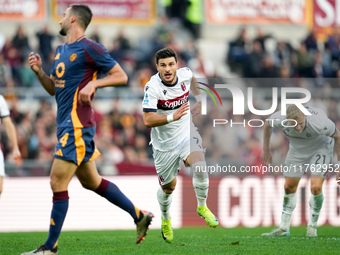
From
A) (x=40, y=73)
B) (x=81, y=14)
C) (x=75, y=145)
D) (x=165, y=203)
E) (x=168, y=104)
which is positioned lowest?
(x=165, y=203)

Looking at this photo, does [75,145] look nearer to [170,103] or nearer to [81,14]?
[81,14]

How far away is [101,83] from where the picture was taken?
751 centimetres

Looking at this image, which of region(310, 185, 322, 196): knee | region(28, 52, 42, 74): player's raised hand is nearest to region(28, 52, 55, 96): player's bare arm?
region(28, 52, 42, 74): player's raised hand

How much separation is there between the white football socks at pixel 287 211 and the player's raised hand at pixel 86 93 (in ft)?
16.9

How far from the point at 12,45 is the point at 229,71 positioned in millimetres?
6673

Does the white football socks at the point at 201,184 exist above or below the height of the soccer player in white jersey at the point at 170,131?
below

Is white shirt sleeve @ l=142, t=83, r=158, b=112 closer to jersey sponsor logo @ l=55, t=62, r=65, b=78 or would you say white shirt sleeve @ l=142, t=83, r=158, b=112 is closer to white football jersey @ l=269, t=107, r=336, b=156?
jersey sponsor logo @ l=55, t=62, r=65, b=78

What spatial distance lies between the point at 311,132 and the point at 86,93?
4.94 meters

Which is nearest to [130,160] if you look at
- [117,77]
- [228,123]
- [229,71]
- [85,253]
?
[228,123]

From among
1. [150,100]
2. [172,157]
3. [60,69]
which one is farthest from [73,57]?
[172,157]

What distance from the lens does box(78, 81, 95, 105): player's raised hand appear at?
291 inches

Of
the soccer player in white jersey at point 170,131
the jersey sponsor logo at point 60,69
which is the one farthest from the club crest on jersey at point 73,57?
the soccer player in white jersey at point 170,131

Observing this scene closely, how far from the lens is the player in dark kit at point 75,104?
753 cm

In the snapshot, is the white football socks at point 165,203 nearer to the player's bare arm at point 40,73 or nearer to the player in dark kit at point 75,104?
the player in dark kit at point 75,104
